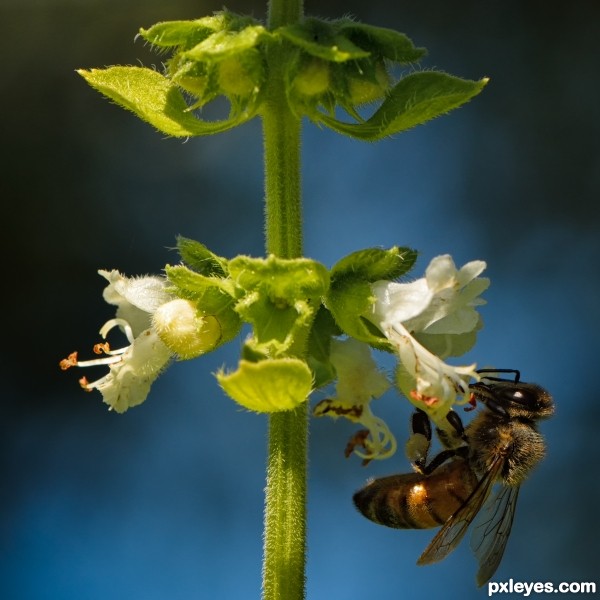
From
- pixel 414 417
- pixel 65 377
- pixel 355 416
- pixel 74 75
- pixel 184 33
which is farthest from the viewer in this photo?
pixel 74 75

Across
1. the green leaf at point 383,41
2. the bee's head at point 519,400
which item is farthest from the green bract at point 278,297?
the bee's head at point 519,400

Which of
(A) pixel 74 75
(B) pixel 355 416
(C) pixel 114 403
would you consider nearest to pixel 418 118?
(B) pixel 355 416

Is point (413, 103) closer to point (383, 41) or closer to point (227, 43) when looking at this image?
point (383, 41)

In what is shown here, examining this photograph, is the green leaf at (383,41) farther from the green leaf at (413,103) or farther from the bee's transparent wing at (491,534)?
the bee's transparent wing at (491,534)

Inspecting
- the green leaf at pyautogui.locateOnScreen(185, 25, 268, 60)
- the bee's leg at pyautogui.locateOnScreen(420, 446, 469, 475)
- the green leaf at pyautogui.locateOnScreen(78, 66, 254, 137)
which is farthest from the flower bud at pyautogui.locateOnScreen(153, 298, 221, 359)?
the bee's leg at pyautogui.locateOnScreen(420, 446, 469, 475)

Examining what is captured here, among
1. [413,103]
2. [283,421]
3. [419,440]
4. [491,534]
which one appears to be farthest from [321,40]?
[491,534]

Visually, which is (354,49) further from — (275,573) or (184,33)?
(275,573)
